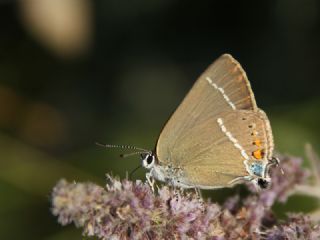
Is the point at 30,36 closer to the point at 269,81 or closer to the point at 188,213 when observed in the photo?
the point at 269,81

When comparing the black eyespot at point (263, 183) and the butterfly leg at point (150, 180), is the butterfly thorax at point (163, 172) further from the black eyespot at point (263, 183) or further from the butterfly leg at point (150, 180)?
the black eyespot at point (263, 183)

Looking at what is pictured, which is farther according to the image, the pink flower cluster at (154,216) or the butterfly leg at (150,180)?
the butterfly leg at (150,180)

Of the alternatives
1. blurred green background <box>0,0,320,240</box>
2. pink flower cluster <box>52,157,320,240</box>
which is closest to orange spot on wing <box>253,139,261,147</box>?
pink flower cluster <box>52,157,320,240</box>

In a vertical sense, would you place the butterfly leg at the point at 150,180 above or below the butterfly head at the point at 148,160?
below

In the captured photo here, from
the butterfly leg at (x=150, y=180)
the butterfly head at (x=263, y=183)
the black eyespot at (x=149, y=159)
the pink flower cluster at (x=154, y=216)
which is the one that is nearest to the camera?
the pink flower cluster at (x=154, y=216)

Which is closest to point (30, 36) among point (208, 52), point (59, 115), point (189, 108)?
point (59, 115)

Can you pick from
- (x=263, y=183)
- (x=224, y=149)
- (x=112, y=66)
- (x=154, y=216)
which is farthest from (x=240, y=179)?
(x=112, y=66)

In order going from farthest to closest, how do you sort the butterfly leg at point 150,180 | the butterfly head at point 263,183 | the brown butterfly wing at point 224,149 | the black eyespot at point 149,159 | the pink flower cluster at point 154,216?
the black eyespot at point 149,159 → the brown butterfly wing at point 224,149 → the butterfly head at point 263,183 → the butterfly leg at point 150,180 → the pink flower cluster at point 154,216

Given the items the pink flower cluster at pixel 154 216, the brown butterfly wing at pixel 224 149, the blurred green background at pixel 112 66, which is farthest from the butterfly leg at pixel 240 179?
the blurred green background at pixel 112 66
